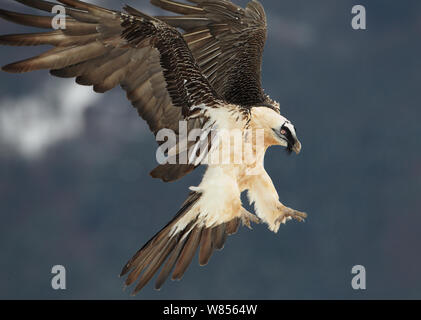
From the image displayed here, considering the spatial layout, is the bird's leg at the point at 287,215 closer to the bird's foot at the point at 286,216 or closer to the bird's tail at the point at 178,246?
the bird's foot at the point at 286,216

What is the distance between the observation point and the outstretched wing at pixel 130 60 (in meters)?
6.51

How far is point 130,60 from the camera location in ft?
22.8

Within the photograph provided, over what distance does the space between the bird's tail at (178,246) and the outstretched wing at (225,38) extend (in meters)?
2.25

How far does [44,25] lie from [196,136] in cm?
220

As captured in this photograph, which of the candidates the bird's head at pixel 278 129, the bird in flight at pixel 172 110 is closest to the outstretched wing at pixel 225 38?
the bird in flight at pixel 172 110

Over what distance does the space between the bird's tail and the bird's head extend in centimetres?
109

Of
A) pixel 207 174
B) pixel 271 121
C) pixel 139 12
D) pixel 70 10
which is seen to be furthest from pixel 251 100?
pixel 70 10

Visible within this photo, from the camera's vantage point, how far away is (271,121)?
6992 mm

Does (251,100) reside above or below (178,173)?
above

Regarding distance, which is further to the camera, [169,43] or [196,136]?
[196,136]

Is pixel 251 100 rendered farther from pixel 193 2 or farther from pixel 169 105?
pixel 193 2

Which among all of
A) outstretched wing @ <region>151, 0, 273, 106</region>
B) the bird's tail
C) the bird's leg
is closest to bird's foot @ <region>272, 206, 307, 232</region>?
the bird's leg

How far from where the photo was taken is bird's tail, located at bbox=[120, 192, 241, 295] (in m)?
6.63

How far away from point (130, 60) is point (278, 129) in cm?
198
